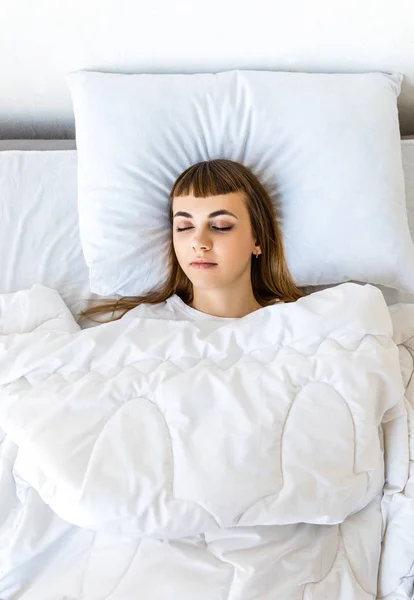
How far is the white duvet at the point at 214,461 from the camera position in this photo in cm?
86

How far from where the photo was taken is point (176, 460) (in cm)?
89

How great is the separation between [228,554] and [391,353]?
1.27 ft

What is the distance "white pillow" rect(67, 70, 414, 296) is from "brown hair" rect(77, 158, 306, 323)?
3 centimetres

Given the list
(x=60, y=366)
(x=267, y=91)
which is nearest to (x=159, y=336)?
(x=60, y=366)

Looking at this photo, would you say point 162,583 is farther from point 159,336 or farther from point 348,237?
point 348,237

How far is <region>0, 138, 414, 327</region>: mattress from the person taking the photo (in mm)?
1256

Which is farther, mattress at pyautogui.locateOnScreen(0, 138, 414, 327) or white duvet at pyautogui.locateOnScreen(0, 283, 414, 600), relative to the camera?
mattress at pyautogui.locateOnScreen(0, 138, 414, 327)

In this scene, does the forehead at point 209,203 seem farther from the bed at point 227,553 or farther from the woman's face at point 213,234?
the bed at point 227,553

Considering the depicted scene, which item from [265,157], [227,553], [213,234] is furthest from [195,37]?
[227,553]

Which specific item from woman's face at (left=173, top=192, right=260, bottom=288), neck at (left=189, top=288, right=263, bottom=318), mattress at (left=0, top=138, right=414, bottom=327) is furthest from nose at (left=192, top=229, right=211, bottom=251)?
mattress at (left=0, top=138, right=414, bottom=327)

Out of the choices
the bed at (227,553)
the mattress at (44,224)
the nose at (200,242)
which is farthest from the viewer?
the mattress at (44,224)

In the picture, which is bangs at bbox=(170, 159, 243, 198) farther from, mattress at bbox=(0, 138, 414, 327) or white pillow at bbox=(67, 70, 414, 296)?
mattress at bbox=(0, 138, 414, 327)

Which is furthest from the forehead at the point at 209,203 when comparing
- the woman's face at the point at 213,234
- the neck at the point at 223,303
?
the neck at the point at 223,303

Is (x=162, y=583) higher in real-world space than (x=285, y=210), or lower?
lower
